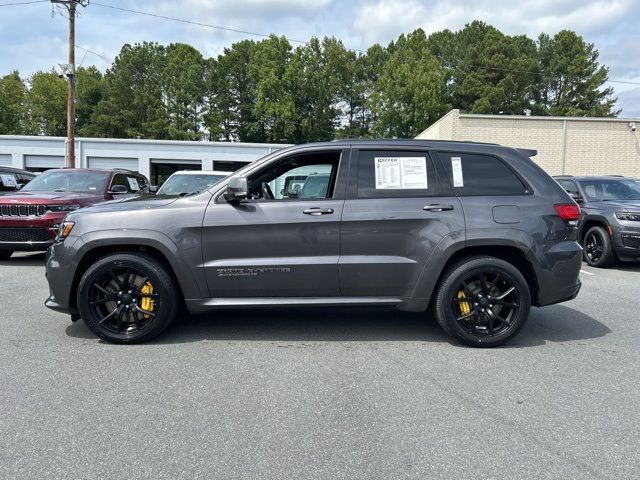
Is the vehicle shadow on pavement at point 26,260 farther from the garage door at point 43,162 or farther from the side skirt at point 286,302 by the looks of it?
the garage door at point 43,162

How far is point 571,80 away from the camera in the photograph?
171 ft

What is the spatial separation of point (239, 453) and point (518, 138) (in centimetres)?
2097

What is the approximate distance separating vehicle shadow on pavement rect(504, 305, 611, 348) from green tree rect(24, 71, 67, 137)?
68644mm

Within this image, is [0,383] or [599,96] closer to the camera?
[0,383]

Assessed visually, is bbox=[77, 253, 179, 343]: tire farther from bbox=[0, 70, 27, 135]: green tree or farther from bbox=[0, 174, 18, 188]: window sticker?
bbox=[0, 70, 27, 135]: green tree

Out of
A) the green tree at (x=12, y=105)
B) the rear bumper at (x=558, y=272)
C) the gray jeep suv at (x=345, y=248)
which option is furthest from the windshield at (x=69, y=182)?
the green tree at (x=12, y=105)

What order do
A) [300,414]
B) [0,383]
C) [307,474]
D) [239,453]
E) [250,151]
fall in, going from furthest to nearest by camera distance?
[250,151] → [0,383] → [300,414] → [239,453] → [307,474]

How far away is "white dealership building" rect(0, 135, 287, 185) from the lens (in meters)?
28.5

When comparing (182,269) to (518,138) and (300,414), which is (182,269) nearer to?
(300,414)

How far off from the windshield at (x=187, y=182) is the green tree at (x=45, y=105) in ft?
201

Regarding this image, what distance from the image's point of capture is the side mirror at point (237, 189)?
4328 mm

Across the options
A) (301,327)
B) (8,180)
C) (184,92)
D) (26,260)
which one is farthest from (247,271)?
(184,92)

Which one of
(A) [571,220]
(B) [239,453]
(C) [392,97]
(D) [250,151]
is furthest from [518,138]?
(C) [392,97]

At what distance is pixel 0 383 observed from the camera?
367 centimetres
